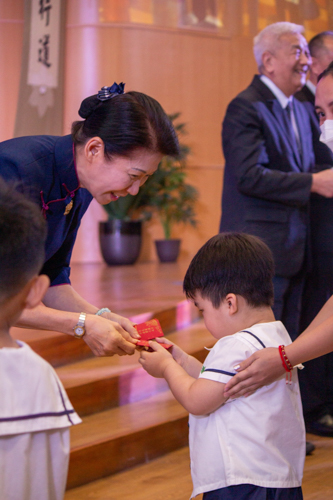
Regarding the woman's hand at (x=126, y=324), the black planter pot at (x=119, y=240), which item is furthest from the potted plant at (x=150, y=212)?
the woman's hand at (x=126, y=324)

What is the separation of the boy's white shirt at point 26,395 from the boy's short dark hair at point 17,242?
0.39 feet

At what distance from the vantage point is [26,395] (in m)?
0.96

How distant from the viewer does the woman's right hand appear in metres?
1.60

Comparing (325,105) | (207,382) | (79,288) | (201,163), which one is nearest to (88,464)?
(207,382)

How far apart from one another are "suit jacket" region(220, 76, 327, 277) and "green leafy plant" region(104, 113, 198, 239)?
16.9 ft

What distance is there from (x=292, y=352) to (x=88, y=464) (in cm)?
125

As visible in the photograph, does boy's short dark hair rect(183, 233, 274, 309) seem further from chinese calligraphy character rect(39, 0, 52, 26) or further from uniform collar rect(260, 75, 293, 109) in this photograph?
chinese calligraphy character rect(39, 0, 52, 26)

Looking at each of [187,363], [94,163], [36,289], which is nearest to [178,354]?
[187,363]

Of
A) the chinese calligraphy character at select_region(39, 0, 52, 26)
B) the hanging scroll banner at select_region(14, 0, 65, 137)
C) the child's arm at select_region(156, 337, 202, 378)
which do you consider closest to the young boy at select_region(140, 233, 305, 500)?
the child's arm at select_region(156, 337, 202, 378)

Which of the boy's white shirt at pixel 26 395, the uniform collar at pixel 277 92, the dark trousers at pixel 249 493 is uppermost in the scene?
the uniform collar at pixel 277 92

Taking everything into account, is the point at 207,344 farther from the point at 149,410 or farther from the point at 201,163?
the point at 201,163

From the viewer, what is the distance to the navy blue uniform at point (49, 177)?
5.10ft

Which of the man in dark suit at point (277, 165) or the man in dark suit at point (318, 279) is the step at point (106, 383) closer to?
the man in dark suit at point (318, 279)

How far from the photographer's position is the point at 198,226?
349 inches
